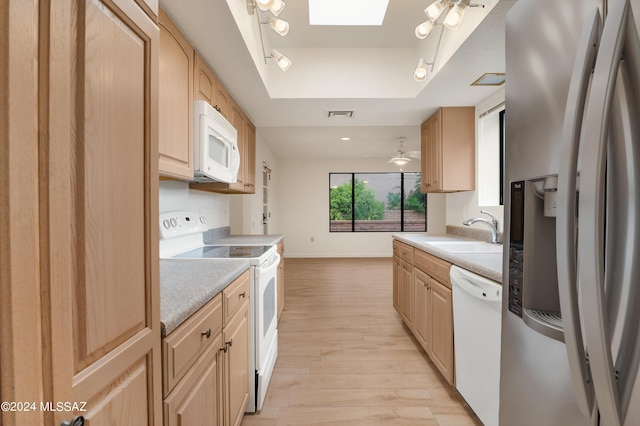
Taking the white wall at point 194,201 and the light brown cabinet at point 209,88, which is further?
the white wall at point 194,201

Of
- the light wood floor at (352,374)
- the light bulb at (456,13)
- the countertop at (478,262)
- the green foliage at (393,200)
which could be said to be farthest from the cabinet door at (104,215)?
the green foliage at (393,200)

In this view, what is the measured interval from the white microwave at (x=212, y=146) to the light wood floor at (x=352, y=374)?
4.81 ft

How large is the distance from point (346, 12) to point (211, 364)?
2428 mm

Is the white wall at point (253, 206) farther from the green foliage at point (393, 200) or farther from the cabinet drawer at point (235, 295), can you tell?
the green foliage at point (393, 200)

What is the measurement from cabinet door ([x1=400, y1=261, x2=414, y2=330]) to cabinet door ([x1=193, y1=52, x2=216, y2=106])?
2.11 meters

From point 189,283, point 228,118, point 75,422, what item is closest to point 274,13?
point 228,118

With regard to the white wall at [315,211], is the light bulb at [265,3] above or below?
above

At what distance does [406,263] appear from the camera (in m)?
2.71

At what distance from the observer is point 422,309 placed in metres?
2.27

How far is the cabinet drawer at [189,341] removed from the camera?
808mm

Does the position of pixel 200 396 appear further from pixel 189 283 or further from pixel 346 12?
pixel 346 12

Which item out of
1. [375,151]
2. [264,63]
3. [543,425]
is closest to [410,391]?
[543,425]

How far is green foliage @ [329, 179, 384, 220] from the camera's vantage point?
277 inches

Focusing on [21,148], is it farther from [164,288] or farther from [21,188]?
[164,288]
